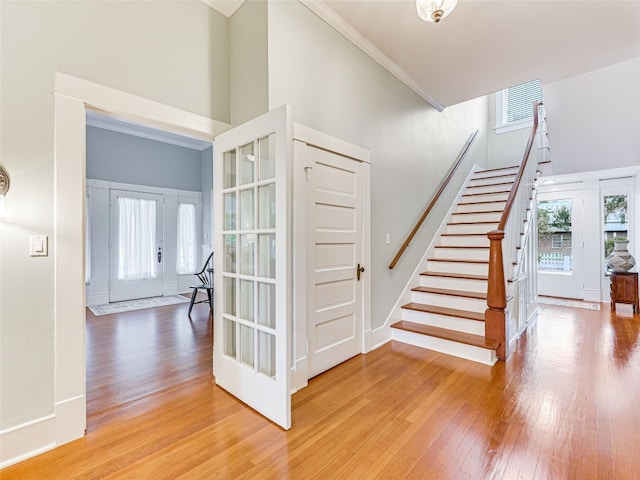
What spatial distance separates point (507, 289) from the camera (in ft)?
10.6

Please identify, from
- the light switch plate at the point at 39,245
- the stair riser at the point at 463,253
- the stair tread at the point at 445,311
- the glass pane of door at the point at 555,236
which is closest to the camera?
the light switch plate at the point at 39,245

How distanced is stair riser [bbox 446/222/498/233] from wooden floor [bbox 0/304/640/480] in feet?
5.63

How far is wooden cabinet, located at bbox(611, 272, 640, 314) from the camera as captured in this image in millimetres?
4693

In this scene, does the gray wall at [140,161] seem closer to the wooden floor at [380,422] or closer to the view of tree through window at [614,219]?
the wooden floor at [380,422]

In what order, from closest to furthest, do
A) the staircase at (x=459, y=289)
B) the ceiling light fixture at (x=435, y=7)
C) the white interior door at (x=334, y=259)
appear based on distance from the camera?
the ceiling light fixture at (x=435, y=7) < the white interior door at (x=334, y=259) < the staircase at (x=459, y=289)

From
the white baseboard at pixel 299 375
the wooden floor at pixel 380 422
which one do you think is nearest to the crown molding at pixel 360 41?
the white baseboard at pixel 299 375

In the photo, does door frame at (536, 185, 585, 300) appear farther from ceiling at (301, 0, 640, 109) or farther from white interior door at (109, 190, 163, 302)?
white interior door at (109, 190, 163, 302)

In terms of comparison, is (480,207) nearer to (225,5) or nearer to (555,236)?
(555,236)

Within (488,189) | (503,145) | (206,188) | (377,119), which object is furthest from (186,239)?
(503,145)

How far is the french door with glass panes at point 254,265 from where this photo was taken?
6.16 feet

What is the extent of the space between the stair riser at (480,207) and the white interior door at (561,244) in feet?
7.99

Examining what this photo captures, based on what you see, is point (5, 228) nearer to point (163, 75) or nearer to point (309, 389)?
point (163, 75)

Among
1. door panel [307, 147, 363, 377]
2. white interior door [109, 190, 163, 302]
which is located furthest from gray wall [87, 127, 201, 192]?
door panel [307, 147, 363, 377]

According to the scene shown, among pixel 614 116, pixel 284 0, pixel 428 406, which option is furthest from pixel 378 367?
pixel 614 116
